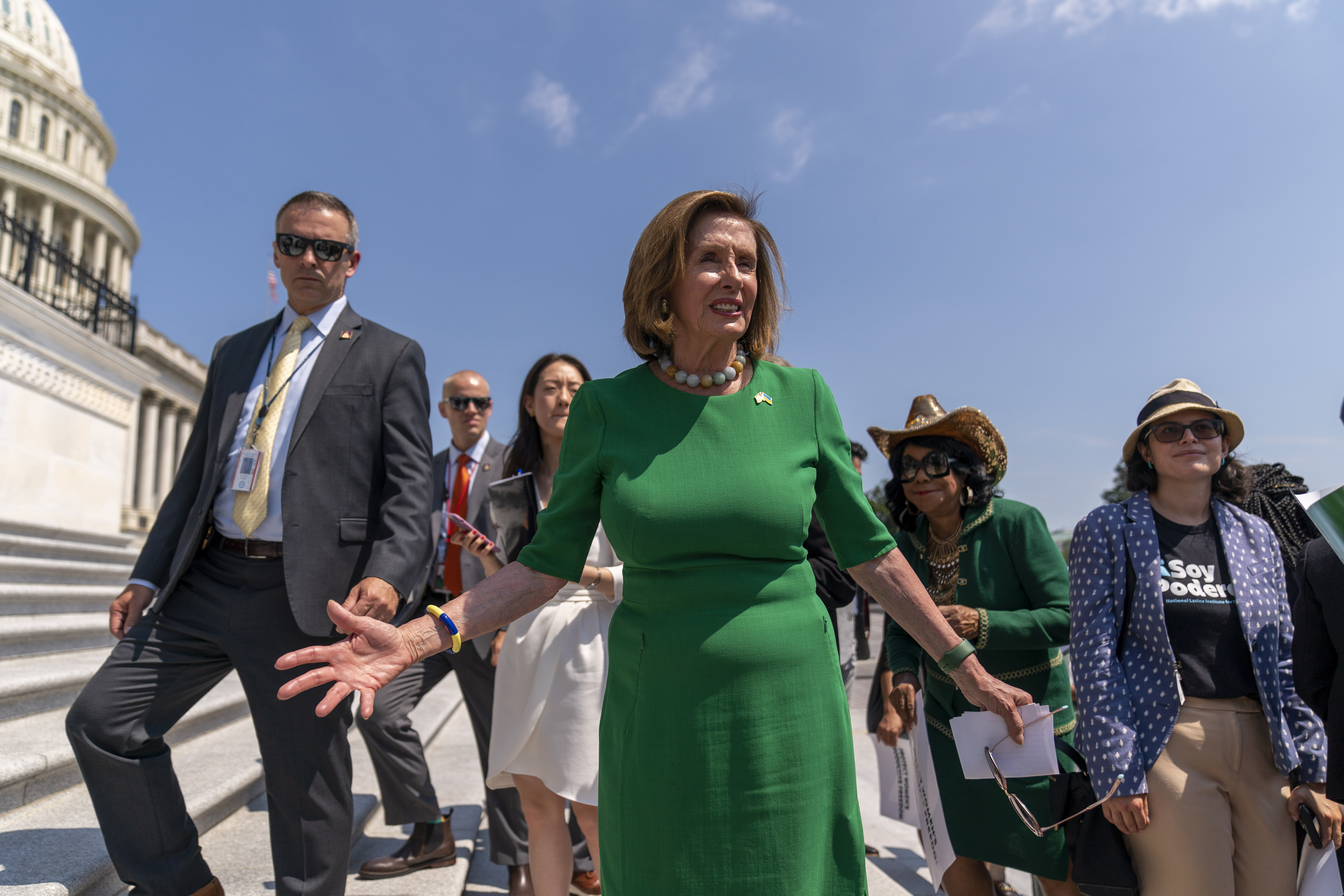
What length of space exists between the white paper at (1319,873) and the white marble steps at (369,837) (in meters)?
3.25

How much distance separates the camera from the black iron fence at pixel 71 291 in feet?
52.2

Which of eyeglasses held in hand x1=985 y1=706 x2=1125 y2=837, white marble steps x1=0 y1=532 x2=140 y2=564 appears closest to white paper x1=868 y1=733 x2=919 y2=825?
eyeglasses held in hand x1=985 y1=706 x2=1125 y2=837

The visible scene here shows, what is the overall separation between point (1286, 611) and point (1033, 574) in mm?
789

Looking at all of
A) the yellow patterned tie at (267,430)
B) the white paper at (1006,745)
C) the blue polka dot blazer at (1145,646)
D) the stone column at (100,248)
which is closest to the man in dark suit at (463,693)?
the yellow patterned tie at (267,430)

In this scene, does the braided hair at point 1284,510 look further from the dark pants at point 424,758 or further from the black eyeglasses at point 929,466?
the dark pants at point 424,758

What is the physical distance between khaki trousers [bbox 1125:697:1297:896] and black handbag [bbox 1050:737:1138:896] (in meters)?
0.07

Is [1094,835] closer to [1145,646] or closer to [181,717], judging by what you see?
[1145,646]

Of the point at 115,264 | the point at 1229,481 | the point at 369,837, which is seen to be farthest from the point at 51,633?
the point at 115,264

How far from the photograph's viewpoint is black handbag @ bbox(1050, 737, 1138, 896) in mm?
2625

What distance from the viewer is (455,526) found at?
14.6ft

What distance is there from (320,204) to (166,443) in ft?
148

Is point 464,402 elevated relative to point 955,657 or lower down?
elevated

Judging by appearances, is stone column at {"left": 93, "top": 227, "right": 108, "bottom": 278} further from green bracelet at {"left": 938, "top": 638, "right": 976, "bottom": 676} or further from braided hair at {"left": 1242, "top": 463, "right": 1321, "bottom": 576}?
green bracelet at {"left": 938, "top": 638, "right": 976, "bottom": 676}

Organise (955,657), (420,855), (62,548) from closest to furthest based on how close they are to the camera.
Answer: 1. (955,657)
2. (420,855)
3. (62,548)
